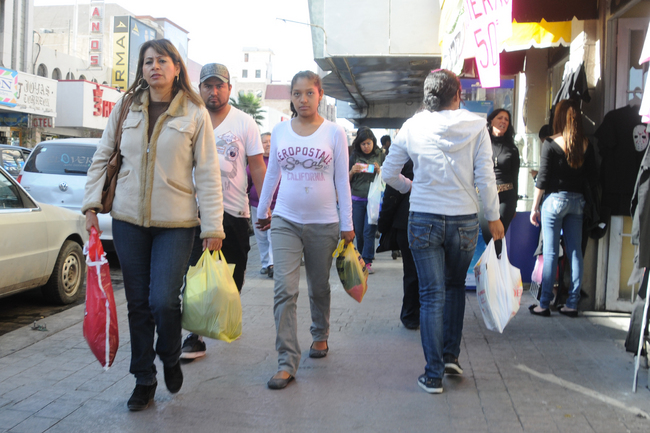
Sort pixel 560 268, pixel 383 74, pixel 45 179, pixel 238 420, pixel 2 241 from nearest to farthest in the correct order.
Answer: pixel 238 420 → pixel 2 241 → pixel 560 268 → pixel 45 179 → pixel 383 74

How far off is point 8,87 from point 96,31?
2378cm

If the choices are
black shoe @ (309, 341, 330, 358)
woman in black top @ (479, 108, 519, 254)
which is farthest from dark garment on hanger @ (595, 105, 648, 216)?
black shoe @ (309, 341, 330, 358)

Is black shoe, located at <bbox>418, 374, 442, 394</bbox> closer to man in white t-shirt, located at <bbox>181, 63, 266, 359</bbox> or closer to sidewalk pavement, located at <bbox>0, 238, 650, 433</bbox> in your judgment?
sidewalk pavement, located at <bbox>0, 238, 650, 433</bbox>

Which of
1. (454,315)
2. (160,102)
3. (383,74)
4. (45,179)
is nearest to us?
(160,102)

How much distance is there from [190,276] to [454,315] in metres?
1.71

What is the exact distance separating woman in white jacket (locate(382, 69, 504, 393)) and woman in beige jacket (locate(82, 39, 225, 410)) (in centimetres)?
128

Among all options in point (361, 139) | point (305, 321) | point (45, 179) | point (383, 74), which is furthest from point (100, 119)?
point (305, 321)

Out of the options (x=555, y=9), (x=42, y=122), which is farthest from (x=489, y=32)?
(x=42, y=122)

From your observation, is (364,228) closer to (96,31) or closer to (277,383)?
(277,383)

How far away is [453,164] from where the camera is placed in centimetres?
373

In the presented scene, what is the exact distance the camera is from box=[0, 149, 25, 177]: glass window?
14.8 metres

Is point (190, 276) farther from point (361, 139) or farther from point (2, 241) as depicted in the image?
point (361, 139)

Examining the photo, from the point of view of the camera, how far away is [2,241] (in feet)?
17.5

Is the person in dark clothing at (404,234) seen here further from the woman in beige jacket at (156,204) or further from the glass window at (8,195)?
the glass window at (8,195)
